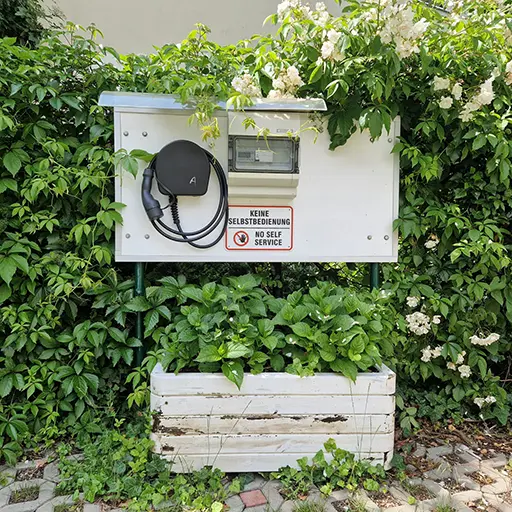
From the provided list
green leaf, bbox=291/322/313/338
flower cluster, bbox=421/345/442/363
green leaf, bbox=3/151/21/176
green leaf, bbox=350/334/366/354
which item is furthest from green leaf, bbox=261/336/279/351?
green leaf, bbox=3/151/21/176

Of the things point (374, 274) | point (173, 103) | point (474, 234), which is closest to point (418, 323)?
point (374, 274)

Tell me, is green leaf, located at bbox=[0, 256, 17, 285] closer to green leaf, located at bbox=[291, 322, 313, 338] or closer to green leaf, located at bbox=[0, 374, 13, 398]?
green leaf, located at bbox=[0, 374, 13, 398]

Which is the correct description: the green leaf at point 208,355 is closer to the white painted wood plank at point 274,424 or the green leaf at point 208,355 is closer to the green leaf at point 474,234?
the white painted wood plank at point 274,424

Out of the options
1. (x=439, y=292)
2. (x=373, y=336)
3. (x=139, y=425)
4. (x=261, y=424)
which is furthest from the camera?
(x=439, y=292)

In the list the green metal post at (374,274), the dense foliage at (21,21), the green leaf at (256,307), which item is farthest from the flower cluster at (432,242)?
the dense foliage at (21,21)

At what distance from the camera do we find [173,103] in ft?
7.01

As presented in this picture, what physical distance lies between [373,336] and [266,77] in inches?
58.2

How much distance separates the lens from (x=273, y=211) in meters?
2.31

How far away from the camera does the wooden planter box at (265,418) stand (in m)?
1.85

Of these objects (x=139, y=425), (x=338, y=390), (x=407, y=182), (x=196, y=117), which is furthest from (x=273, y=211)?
(x=139, y=425)

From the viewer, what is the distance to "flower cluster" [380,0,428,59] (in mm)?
1952

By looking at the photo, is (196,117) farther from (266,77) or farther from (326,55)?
(326,55)

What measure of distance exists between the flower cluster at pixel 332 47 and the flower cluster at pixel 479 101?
764mm

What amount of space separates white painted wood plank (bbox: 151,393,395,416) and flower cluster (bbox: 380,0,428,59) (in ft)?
5.66
